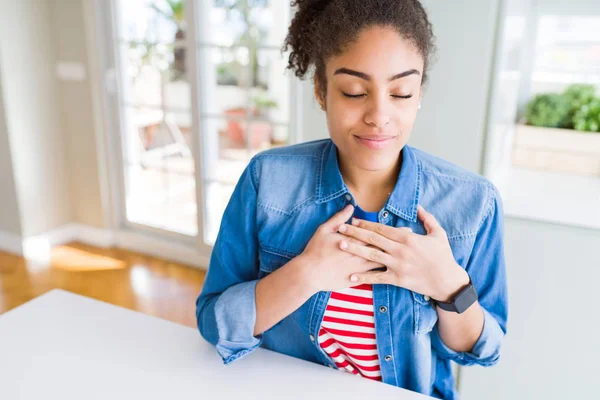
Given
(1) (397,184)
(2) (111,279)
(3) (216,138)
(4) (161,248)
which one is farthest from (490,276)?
(4) (161,248)

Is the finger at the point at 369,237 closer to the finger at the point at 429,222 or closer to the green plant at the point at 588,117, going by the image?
the finger at the point at 429,222

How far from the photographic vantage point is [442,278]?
34.4 inches

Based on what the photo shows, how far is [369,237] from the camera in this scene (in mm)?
882

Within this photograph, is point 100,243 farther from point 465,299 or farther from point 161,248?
point 465,299

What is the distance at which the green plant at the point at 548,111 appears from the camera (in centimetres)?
188

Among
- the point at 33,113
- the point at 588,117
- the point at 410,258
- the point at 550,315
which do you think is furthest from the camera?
the point at 33,113

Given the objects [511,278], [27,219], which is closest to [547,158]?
[511,278]

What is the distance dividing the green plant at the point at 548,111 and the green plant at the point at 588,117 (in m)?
0.04

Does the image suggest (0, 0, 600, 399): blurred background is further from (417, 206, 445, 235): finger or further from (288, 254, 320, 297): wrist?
(288, 254, 320, 297): wrist

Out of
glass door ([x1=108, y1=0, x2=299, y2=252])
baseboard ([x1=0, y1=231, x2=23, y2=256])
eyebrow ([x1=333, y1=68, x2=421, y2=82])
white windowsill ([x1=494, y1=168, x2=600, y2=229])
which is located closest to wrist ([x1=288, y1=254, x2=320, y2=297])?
eyebrow ([x1=333, y1=68, x2=421, y2=82])

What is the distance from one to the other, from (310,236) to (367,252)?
0.16 metres

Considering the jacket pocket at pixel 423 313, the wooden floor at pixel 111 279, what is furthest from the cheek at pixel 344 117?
the wooden floor at pixel 111 279

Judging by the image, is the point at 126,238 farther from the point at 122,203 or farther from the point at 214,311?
the point at 214,311

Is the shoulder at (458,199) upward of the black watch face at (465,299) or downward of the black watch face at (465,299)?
upward
